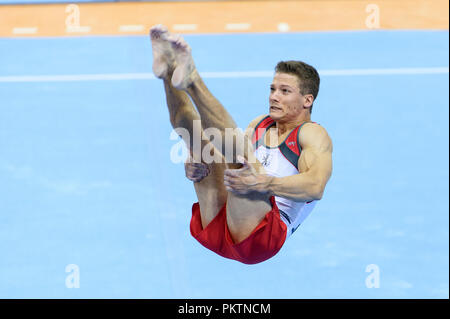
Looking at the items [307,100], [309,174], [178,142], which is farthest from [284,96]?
[178,142]

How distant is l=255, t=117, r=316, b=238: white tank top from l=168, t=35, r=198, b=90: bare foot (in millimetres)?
902

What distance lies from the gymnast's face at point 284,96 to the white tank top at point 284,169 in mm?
140

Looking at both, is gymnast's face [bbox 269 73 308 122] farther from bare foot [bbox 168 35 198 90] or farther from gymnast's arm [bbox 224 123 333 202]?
bare foot [bbox 168 35 198 90]

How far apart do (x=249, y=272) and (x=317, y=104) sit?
211cm

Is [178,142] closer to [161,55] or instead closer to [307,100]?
[307,100]

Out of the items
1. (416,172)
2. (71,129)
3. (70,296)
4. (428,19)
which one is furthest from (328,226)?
(428,19)

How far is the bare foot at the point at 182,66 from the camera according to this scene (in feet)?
11.3

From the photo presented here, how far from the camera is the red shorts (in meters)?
3.99

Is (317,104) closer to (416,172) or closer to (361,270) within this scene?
(416,172)

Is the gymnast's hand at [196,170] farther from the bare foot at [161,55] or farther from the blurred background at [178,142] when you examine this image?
the blurred background at [178,142]

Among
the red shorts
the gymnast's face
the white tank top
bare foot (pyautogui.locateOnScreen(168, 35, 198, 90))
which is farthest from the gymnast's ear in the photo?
bare foot (pyautogui.locateOnScreen(168, 35, 198, 90))

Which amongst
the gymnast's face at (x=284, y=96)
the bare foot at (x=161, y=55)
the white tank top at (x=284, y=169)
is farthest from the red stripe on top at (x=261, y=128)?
the bare foot at (x=161, y=55)

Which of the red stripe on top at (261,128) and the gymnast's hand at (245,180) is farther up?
the red stripe on top at (261,128)

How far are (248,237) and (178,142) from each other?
121 inches
